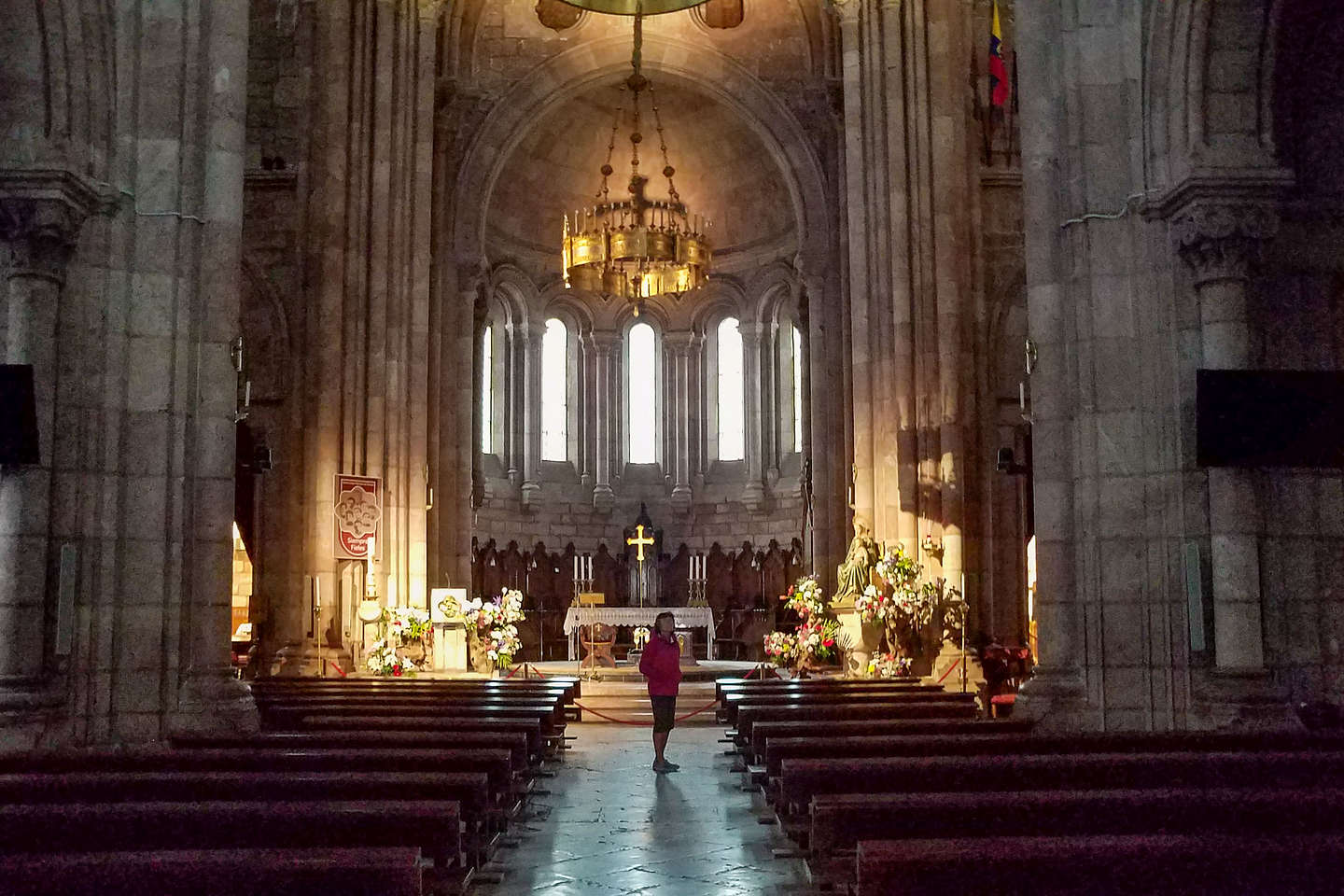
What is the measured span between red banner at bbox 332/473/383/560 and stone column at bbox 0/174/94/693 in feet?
31.7

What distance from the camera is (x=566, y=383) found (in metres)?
35.9

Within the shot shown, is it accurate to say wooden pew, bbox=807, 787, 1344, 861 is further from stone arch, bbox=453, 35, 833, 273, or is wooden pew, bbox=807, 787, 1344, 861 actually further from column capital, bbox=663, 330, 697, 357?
column capital, bbox=663, 330, 697, 357

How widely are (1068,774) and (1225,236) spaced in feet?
18.3

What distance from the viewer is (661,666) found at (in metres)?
14.0

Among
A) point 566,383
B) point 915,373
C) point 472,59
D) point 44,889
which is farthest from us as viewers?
point 566,383

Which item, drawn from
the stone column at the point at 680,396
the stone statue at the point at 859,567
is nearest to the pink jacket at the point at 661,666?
the stone statue at the point at 859,567

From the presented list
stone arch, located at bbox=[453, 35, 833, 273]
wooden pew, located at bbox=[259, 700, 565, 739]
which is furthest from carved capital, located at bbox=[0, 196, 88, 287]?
stone arch, located at bbox=[453, 35, 833, 273]

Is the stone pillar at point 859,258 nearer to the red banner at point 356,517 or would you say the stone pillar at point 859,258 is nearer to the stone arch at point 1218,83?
the red banner at point 356,517

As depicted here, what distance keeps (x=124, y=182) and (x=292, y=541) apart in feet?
35.3

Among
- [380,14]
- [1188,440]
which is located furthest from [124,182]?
[380,14]

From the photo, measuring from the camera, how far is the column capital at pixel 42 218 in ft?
35.7

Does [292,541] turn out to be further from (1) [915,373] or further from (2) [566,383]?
(2) [566,383]

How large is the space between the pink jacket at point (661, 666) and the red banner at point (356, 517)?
8156mm

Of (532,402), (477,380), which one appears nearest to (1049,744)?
(477,380)
